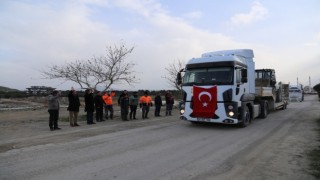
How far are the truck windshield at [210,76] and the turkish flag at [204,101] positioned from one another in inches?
11.6

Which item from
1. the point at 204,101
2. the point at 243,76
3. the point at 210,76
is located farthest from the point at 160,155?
the point at 243,76

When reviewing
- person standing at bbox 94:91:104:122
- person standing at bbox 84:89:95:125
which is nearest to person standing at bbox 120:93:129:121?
person standing at bbox 94:91:104:122

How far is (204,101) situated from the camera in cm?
1484

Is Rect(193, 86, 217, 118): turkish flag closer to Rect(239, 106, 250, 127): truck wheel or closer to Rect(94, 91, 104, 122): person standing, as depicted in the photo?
Rect(239, 106, 250, 127): truck wheel

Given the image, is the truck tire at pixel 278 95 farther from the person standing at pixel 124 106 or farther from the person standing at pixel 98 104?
the person standing at pixel 98 104

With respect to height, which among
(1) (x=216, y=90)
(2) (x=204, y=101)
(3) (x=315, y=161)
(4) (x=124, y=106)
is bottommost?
(3) (x=315, y=161)

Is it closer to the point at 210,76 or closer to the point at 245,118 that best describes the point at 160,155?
the point at 210,76

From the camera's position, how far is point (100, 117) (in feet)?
62.7

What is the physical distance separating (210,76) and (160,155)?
647 cm

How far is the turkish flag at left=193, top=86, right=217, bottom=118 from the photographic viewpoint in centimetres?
1469

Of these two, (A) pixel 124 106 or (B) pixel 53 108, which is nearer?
(B) pixel 53 108

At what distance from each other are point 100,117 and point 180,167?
1176 centimetres

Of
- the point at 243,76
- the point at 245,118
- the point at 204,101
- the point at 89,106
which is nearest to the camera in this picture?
the point at 204,101

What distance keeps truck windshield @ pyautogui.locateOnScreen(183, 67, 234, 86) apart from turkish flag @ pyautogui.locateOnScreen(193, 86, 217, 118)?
0.97ft
